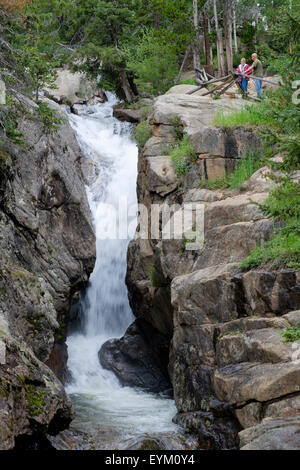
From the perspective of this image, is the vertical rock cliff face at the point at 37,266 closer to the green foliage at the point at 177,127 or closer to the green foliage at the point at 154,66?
the green foliage at the point at 177,127

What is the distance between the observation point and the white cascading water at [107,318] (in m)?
11.8

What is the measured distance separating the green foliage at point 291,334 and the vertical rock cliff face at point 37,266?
4.12 meters

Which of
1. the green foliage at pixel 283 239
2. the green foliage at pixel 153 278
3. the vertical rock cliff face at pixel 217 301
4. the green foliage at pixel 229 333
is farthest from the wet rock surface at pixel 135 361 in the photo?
the green foliage at pixel 283 239

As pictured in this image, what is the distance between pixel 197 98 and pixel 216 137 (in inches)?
132

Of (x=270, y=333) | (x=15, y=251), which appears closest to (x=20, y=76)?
(x=15, y=251)

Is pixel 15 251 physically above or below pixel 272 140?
below

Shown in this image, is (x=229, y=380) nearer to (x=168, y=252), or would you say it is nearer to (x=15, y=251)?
(x=168, y=252)

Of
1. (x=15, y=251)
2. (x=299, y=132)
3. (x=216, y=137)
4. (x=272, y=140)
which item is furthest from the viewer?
(x=216, y=137)

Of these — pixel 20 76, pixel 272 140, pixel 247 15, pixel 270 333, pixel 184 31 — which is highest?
pixel 247 15

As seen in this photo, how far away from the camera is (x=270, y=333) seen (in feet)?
30.3

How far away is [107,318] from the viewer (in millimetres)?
18594

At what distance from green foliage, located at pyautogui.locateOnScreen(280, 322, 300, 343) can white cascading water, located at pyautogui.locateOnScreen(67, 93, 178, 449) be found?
3.89 m

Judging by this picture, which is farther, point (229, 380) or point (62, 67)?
point (62, 67)

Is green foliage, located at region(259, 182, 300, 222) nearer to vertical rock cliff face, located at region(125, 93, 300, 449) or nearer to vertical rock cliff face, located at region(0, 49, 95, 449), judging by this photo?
vertical rock cliff face, located at region(125, 93, 300, 449)
